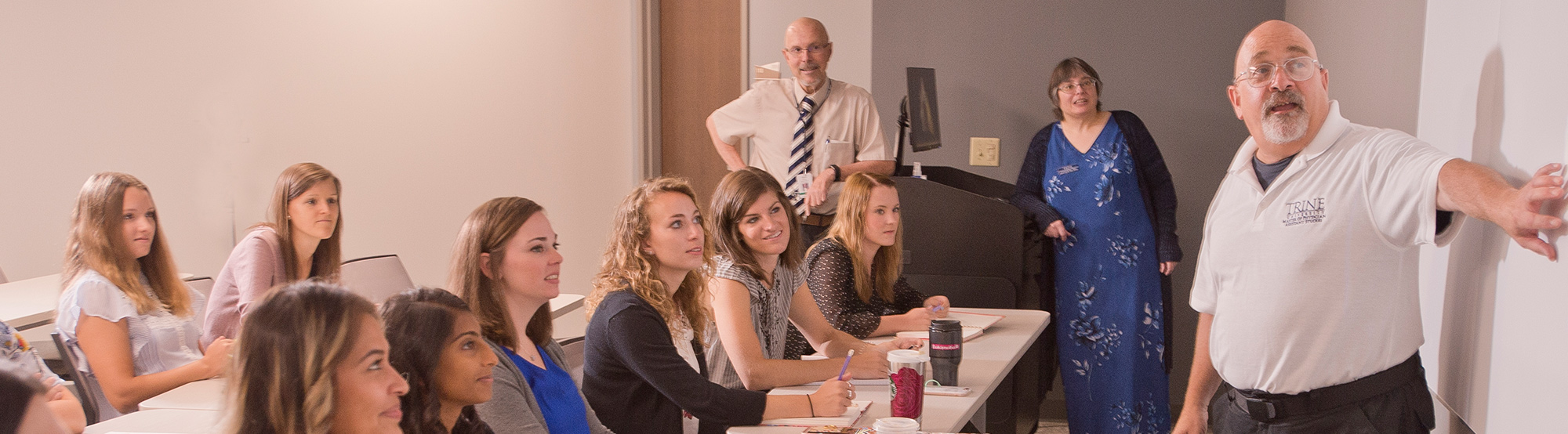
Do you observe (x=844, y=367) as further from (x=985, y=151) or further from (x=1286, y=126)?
(x=985, y=151)

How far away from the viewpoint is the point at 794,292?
2777mm

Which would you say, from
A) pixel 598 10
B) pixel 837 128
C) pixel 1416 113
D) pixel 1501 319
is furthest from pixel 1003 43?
pixel 1501 319

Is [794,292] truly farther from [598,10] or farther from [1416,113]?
[598,10]

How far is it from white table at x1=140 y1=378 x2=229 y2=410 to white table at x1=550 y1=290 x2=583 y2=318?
50.9 inches

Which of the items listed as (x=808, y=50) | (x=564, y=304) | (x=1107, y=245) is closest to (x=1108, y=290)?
(x=1107, y=245)

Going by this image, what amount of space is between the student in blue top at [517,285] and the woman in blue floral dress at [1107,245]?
7.80 feet

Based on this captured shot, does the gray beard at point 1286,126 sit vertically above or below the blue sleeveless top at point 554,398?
above

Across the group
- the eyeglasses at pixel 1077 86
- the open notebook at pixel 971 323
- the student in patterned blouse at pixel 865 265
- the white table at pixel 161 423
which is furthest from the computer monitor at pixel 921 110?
the white table at pixel 161 423

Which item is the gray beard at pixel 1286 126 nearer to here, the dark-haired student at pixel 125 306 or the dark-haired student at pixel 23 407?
the dark-haired student at pixel 23 407

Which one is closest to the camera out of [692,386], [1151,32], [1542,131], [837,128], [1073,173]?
[1542,131]

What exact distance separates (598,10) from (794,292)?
3216mm

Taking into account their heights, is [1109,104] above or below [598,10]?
below

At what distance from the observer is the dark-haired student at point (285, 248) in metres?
2.99

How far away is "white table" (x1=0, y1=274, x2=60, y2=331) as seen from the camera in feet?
9.23
